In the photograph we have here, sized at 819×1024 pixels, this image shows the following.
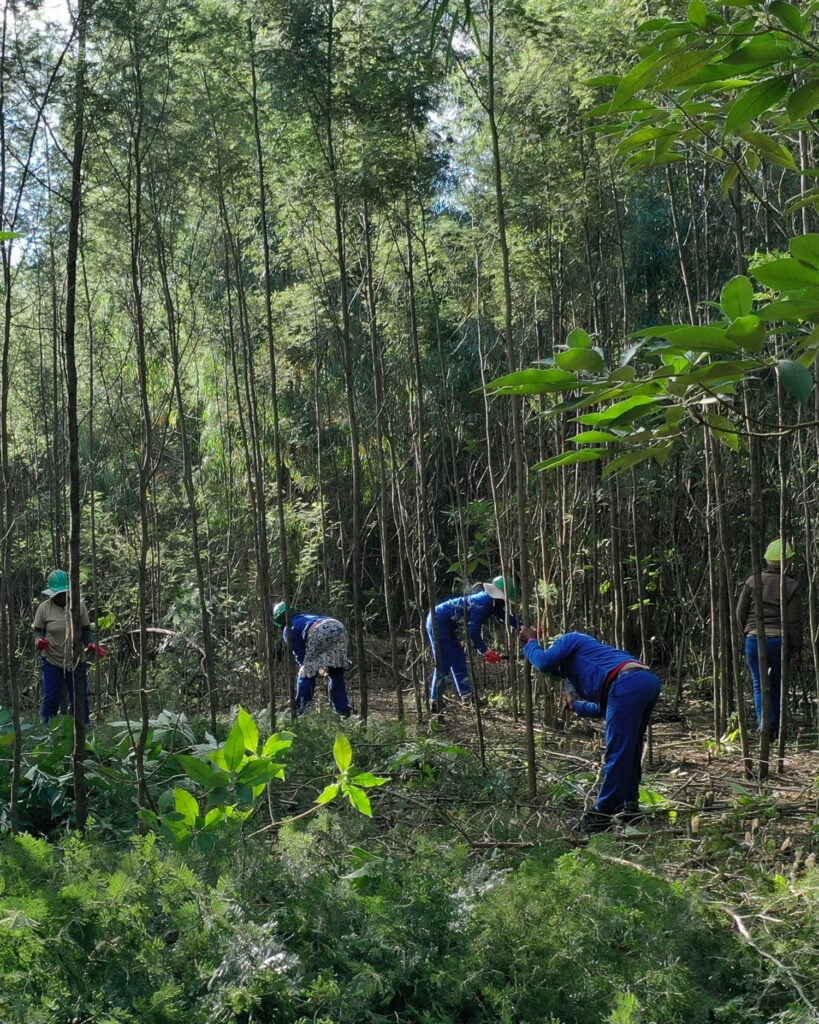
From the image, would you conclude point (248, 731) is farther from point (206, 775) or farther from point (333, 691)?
point (333, 691)

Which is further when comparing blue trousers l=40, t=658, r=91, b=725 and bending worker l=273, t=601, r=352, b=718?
bending worker l=273, t=601, r=352, b=718

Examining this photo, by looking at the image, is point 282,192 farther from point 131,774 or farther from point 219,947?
point 219,947

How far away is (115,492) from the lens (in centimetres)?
1160

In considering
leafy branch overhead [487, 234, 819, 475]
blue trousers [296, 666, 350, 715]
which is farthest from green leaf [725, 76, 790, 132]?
blue trousers [296, 666, 350, 715]

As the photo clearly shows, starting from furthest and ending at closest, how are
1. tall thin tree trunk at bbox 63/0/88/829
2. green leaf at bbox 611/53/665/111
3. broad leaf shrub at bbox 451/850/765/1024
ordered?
tall thin tree trunk at bbox 63/0/88/829
broad leaf shrub at bbox 451/850/765/1024
green leaf at bbox 611/53/665/111

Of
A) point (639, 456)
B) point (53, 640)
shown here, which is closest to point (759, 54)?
point (639, 456)

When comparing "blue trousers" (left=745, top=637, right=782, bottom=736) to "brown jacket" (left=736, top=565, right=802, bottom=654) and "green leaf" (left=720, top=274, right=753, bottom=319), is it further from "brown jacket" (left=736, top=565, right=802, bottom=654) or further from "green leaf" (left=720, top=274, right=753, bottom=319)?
"green leaf" (left=720, top=274, right=753, bottom=319)

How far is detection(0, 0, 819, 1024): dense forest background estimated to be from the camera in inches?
79.7

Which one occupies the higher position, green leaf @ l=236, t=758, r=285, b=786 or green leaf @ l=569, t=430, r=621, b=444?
green leaf @ l=569, t=430, r=621, b=444

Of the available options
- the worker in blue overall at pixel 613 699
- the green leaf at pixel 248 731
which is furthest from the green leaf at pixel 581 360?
the worker in blue overall at pixel 613 699

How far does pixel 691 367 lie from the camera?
3.95 feet

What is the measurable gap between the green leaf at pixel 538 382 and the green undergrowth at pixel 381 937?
1.34 m

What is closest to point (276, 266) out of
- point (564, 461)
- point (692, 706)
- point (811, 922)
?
point (692, 706)

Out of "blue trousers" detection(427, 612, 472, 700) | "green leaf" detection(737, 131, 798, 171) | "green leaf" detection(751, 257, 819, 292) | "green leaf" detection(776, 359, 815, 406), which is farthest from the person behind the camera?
"blue trousers" detection(427, 612, 472, 700)
